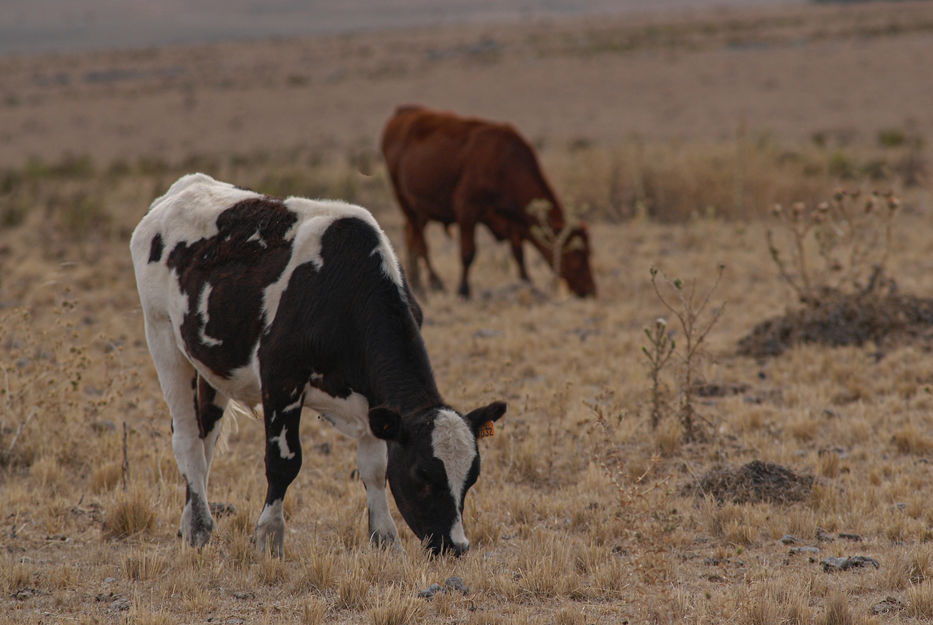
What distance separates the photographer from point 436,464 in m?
4.98

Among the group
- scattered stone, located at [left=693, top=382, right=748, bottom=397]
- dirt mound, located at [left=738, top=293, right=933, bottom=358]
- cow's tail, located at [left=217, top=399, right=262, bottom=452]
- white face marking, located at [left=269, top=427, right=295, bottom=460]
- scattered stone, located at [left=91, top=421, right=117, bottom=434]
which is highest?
white face marking, located at [left=269, top=427, right=295, bottom=460]

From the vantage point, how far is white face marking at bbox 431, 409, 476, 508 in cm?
495

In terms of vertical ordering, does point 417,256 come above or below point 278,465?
below

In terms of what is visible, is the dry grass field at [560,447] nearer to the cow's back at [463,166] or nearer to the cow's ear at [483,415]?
the cow's ear at [483,415]

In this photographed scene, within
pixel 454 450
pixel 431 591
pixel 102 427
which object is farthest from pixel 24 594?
pixel 102 427

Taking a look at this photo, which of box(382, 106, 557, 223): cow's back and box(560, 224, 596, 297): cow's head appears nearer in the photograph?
box(560, 224, 596, 297): cow's head

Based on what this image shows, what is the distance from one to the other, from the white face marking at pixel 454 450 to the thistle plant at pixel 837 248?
15.8 feet

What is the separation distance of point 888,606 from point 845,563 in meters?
0.49

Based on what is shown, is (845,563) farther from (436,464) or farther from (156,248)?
(156,248)

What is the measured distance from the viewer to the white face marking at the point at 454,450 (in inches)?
195

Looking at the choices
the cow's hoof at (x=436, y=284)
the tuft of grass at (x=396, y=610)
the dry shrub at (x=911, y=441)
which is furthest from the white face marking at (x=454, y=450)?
the cow's hoof at (x=436, y=284)

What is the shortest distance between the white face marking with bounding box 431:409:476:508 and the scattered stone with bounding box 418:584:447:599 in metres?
0.45

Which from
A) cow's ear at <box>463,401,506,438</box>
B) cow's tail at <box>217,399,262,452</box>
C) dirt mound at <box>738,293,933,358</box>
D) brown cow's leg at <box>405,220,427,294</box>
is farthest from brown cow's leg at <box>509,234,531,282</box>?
cow's ear at <box>463,401,506,438</box>

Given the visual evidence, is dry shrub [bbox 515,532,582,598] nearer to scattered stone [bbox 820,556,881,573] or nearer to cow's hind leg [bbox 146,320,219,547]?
scattered stone [bbox 820,556,881,573]
